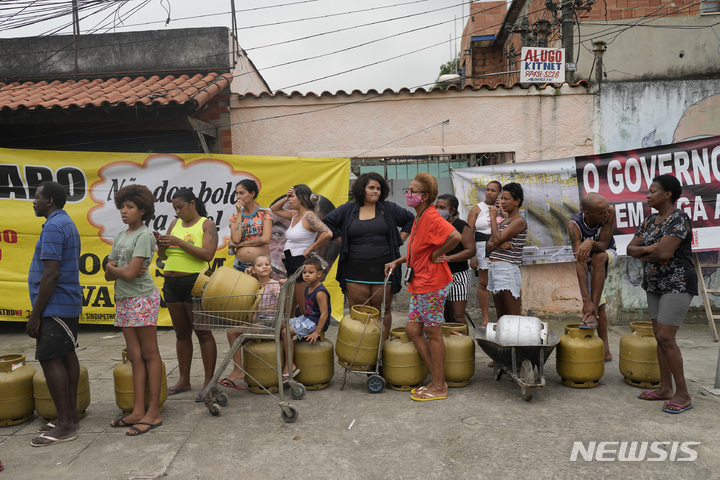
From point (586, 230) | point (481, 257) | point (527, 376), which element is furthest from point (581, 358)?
point (481, 257)

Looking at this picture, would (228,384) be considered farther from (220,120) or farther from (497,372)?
(220,120)

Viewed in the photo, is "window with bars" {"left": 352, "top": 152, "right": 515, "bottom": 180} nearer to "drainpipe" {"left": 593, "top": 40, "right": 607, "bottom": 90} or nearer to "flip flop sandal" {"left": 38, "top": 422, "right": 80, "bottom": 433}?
"drainpipe" {"left": 593, "top": 40, "right": 607, "bottom": 90}

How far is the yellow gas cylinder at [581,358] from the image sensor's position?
503 cm

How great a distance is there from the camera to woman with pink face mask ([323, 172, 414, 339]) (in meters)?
5.38

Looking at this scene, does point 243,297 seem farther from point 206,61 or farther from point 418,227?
point 206,61

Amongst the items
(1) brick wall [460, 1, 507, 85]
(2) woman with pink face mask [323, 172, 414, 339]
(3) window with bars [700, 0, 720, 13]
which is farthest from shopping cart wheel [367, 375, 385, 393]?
(1) brick wall [460, 1, 507, 85]

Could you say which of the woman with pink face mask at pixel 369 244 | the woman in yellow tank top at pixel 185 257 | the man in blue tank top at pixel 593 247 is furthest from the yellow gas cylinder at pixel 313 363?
the man in blue tank top at pixel 593 247

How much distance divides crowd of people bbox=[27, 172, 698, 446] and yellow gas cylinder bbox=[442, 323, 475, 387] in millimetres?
204

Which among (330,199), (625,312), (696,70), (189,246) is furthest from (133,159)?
(696,70)

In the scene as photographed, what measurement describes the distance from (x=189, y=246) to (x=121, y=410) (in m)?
1.54

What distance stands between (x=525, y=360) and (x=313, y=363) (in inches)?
74.2

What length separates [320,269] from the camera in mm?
5207

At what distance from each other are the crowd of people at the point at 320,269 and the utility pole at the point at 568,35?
4128mm

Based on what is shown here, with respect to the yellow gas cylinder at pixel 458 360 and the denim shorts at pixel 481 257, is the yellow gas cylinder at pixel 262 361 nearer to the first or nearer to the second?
the yellow gas cylinder at pixel 458 360
